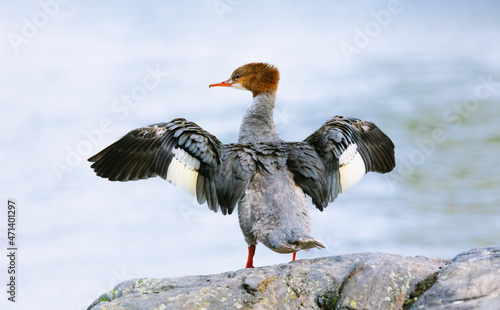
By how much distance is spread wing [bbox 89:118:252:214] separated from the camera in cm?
607

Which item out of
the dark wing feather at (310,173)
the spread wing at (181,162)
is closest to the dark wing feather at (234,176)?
the spread wing at (181,162)

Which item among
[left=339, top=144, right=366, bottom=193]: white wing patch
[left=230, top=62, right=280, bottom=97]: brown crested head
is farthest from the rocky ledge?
[left=230, top=62, right=280, bottom=97]: brown crested head

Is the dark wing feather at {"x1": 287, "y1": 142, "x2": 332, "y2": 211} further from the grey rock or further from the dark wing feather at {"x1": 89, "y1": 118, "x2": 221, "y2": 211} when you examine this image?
the grey rock

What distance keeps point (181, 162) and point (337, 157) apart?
1583 mm

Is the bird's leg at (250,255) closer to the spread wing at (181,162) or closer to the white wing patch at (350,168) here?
the spread wing at (181,162)

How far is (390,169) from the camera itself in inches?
285

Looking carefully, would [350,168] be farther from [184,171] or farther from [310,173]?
[184,171]

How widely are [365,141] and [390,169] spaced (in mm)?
440

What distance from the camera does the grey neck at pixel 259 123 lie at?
22.3ft

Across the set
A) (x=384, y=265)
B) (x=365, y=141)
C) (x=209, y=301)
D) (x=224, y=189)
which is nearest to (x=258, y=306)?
(x=209, y=301)

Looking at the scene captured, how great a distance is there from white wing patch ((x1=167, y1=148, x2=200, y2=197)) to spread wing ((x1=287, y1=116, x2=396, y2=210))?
96cm

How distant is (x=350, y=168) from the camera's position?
22.0ft

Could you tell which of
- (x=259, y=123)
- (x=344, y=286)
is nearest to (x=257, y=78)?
(x=259, y=123)

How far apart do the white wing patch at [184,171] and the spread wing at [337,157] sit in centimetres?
96
